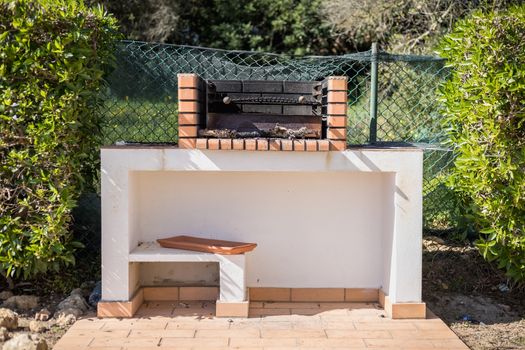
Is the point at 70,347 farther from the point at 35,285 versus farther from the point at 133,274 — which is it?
the point at 35,285

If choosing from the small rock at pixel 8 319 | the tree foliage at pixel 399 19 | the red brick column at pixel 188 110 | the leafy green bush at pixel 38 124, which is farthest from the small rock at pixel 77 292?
the tree foliage at pixel 399 19

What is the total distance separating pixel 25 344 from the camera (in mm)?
3475

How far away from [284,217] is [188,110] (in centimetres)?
113

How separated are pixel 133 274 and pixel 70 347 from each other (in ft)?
2.75

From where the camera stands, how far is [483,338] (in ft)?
13.4

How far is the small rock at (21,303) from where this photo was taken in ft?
14.5

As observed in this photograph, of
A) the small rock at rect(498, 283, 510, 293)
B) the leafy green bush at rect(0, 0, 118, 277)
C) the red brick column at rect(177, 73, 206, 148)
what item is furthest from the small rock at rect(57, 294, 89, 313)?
the small rock at rect(498, 283, 510, 293)

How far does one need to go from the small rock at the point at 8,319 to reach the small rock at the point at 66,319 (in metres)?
0.27

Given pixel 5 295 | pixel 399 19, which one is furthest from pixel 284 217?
pixel 399 19

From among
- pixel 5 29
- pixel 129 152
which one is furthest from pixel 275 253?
pixel 5 29

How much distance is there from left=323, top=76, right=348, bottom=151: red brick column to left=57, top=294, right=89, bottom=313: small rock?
208cm

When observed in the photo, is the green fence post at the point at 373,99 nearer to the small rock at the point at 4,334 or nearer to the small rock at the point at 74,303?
the small rock at the point at 74,303

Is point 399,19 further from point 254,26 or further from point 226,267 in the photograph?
point 226,267

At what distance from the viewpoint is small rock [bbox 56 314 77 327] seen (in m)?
4.16
